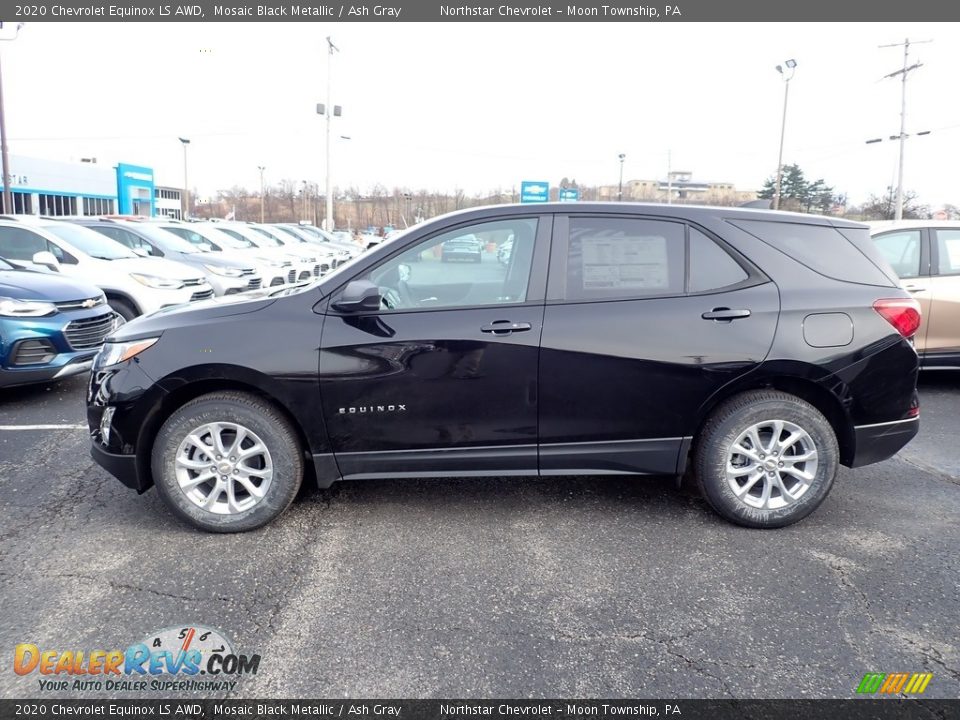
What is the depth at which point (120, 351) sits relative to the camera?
376 cm

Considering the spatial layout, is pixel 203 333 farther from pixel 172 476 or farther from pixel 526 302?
pixel 526 302

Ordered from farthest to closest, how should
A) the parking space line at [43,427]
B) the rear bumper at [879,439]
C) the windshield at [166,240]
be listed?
the windshield at [166,240], the parking space line at [43,427], the rear bumper at [879,439]

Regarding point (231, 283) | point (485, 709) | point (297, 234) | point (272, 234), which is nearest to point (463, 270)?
point (485, 709)

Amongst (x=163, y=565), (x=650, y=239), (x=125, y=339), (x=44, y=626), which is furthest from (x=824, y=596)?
(x=125, y=339)

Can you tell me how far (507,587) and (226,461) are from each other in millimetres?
1651

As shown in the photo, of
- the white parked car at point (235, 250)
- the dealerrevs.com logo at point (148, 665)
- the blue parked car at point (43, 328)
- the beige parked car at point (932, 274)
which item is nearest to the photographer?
the dealerrevs.com logo at point (148, 665)

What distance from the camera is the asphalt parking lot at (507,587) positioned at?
2.61 meters

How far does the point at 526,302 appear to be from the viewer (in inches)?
146

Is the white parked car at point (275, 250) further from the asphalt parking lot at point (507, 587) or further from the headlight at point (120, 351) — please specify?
the asphalt parking lot at point (507, 587)

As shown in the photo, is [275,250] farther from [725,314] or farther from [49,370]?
[725,314]

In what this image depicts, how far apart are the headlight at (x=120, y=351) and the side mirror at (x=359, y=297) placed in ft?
3.36

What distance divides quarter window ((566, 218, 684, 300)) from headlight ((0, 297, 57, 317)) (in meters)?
5.18

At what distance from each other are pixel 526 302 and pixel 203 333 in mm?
1729

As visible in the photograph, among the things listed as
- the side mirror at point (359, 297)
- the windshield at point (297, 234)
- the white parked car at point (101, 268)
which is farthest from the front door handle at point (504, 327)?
the windshield at point (297, 234)
